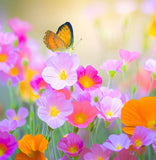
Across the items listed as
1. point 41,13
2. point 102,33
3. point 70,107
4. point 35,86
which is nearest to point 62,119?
point 70,107

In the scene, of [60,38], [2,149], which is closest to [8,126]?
[2,149]

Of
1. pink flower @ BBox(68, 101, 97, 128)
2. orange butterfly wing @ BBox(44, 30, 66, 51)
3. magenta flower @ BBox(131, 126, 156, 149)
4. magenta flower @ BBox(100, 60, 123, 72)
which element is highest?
orange butterfly wing @ BBox(44, 30, 66, 51)

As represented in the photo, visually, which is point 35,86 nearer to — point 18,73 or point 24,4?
point 18,73

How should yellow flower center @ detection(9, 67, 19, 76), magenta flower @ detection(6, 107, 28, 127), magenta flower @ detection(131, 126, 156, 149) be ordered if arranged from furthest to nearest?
yellow flower center @ detection(9, 67, 19, 76) < magenta flower @ detection(6, 107, 28, 127) < magenta flower @ detection(131, 126, 156, 149)

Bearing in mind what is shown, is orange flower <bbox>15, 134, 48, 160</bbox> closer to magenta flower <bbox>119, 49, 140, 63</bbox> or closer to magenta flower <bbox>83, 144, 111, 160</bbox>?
magenta flower <bbox>83, 144, 111, 160</bbox>

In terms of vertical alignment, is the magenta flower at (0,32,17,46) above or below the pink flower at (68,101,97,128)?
above

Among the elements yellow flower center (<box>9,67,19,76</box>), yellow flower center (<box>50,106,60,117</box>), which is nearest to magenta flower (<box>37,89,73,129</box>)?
yellow flower center (<box>50,106,60,117</box>)

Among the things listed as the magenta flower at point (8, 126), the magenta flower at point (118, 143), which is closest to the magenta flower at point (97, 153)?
the magenta flower at point (118, 143)

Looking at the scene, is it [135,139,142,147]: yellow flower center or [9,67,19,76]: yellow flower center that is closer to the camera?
[135,139,142,147]: yellow flower center
